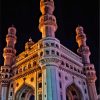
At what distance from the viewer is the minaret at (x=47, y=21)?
40188mm

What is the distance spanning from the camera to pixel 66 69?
40344 millimetres

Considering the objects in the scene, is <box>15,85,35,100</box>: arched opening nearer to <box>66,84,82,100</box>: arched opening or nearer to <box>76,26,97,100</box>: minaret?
<box>66,84,82,100</box>: arched opening

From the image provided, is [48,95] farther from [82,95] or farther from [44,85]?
[82,95]

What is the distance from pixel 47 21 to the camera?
40.9m

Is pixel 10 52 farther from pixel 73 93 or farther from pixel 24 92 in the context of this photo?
pixel 73 93

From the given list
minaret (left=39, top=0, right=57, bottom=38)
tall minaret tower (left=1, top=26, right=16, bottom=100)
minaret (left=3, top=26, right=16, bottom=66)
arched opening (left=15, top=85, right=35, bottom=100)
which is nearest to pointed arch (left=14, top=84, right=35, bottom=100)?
arched opening (left=15, top=85, right=35, bottom=100)

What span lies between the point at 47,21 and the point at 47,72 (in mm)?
10763

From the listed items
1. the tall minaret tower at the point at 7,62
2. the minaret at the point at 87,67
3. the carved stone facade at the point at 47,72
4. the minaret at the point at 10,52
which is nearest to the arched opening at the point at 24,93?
the carved stone facade at the point at 47,72

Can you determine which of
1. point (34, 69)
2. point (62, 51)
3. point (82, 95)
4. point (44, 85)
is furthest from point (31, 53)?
point (82, 95)

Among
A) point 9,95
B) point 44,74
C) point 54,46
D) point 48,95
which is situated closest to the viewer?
point 48,95

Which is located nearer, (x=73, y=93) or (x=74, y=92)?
(x=74, y=92)

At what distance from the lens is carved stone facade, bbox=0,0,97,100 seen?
3578cm

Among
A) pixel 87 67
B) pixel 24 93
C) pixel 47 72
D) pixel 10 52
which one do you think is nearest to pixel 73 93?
pixel 87 67

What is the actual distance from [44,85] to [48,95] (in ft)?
6.86
